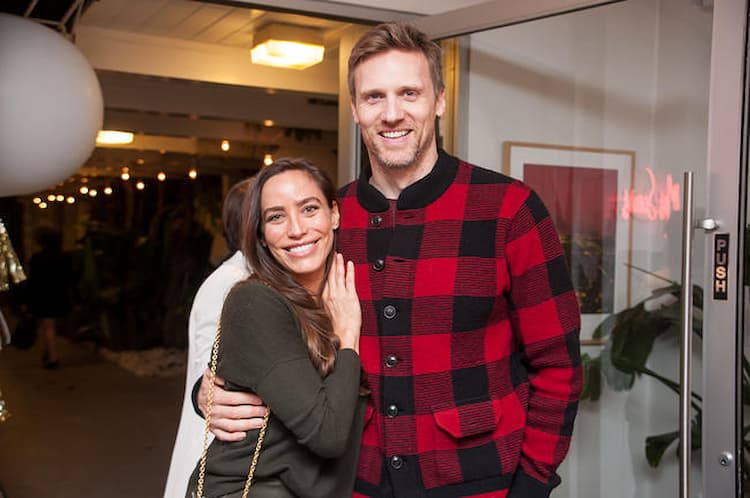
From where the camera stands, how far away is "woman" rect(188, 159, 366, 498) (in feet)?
4.42

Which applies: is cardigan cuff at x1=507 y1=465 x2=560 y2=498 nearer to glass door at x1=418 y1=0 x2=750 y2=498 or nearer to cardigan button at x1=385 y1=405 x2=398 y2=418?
cardigan button at x1=385 y1=405 x2=398 y2=418

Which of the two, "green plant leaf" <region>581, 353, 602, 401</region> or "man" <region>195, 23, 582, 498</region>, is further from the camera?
"green plant leaf" <region>581, 353, 602, 401</region>

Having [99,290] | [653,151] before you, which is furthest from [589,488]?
[99,290]

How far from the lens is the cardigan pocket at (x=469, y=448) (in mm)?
1492

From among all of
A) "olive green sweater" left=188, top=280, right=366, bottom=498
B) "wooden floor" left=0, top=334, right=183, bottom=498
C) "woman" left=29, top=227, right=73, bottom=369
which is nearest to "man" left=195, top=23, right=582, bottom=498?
"olive green sweater" left=188, top=280, right=366, bottom=498

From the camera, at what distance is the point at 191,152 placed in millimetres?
9516

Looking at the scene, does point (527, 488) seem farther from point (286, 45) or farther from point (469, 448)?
point (286, 45)

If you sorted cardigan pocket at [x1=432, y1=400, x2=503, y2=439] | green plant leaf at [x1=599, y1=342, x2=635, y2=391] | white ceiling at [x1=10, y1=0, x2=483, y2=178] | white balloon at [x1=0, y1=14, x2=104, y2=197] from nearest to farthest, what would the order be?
cardigan pocket at [x1=432, y1=400, x2=503, y2=439]
white balloon at [x1=0, y1=14, x2=104, y2=197]
green plant leaf at [x1=599, y1=342, x2=635, y2=391]
white ceiling at [x1=10, y1=0, x2=483, y2=178]

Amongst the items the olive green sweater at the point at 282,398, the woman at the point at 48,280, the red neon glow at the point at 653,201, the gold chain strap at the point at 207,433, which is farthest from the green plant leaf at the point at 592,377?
the woman at the point at 48,280

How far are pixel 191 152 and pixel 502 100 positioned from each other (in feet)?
23.0

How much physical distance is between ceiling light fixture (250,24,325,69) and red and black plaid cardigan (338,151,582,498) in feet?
9.68

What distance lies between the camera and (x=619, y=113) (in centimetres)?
264

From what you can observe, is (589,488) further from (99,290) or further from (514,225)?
(99,290)

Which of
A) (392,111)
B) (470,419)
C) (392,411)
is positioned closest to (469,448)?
(470,419)
